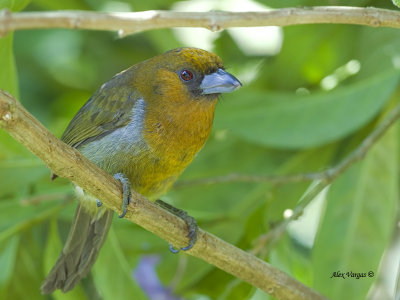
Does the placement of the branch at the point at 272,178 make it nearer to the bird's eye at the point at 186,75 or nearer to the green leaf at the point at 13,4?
the bird's eye at the point at 186,75

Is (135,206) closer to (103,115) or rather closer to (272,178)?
(103,115)

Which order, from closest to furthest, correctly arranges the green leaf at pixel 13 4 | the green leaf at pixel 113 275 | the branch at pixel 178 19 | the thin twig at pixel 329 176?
1. the branch at pixel 178 19
2. the green leaf at pixel 13 4
3. the thin twig at pixel 329 176
4. the green leaf at pixel 113 275

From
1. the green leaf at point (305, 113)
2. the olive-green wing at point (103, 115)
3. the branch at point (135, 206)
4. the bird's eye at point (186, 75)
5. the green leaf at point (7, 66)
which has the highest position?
the green leaf at point (305, 113)

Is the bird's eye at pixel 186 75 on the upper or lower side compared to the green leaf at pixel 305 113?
lower

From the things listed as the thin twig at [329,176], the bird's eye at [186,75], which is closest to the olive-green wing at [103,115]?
the bird's eye at [186,75]

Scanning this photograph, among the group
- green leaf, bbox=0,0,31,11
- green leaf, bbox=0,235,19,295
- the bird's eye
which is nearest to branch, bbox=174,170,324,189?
the bird's eye

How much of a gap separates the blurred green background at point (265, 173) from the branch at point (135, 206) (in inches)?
8.7

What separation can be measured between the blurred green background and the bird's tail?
6cm

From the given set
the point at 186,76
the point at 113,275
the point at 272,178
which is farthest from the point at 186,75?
the point at 113,275

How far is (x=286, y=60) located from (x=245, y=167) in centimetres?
67

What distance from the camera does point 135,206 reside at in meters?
2.65

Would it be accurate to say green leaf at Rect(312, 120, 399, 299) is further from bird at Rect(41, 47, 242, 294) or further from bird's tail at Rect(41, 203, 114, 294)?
bird's tail at Rect(41, 203, 114, 294)

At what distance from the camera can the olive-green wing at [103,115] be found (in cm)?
322

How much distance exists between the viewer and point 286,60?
3930mm
